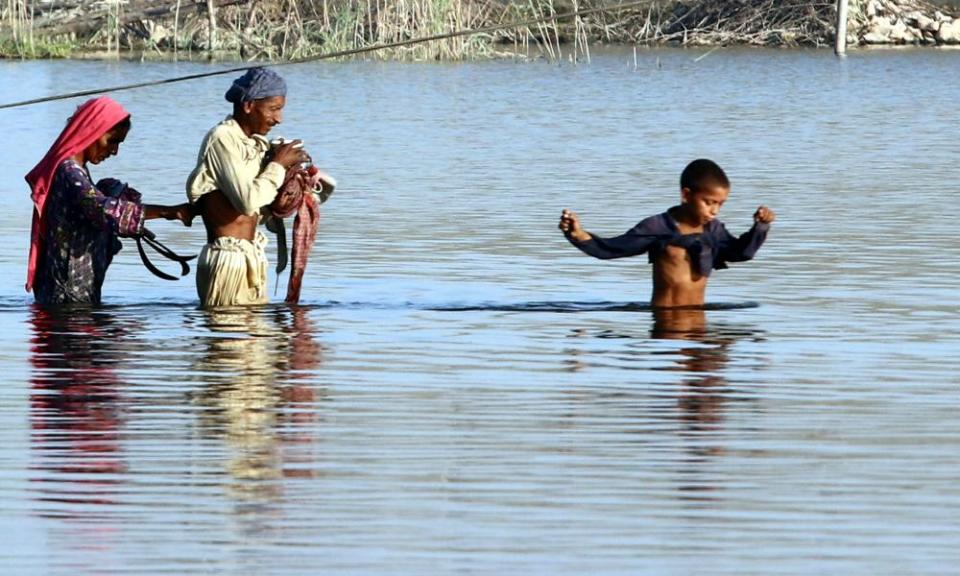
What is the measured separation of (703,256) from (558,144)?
1432 cm

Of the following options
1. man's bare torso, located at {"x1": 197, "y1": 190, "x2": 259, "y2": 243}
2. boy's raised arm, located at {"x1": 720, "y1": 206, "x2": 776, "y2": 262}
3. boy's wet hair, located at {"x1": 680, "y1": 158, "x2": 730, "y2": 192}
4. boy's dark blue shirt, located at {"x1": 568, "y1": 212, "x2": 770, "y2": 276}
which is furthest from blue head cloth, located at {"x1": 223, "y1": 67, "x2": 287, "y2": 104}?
boy's raised arm, located at {"x1": 720, "y1": 206, "x2": 776, "y2": 262}

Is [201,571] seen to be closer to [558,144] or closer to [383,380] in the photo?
[383,380]

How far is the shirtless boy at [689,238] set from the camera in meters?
10.1

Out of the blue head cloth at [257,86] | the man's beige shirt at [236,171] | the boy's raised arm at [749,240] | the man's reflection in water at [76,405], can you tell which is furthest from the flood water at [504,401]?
the blue head cloth at [257,86]

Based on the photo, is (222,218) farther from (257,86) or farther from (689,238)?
(689,238)

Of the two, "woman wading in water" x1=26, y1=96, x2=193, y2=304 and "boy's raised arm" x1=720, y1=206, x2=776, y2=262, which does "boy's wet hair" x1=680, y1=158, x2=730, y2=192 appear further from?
"woman wading in water" x1=26, y1=96, x2=193, y2=304

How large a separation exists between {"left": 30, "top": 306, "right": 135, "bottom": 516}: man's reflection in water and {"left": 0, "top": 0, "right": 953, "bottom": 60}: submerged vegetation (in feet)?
88.7

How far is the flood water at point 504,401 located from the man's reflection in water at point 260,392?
0.08 ft

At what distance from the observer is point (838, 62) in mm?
45469

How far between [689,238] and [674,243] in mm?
75

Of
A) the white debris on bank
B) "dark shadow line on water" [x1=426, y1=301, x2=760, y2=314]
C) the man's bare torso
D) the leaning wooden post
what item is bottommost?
the white debris on bank

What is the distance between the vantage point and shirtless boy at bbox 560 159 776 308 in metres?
10.1

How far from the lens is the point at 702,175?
33.2 feet

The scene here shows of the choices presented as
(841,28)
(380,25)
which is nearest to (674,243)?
(380,25)
